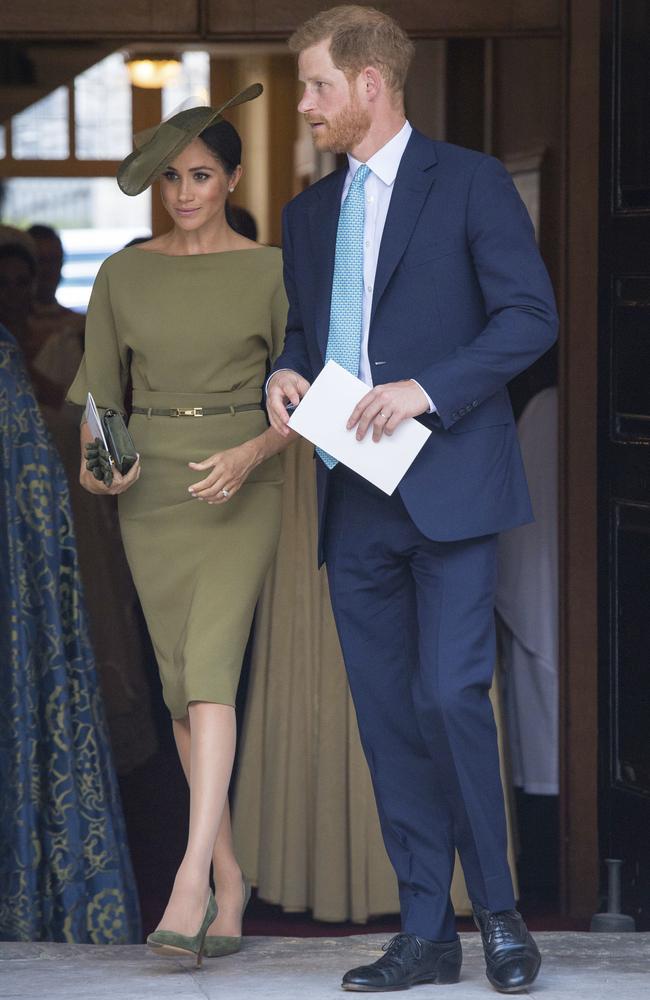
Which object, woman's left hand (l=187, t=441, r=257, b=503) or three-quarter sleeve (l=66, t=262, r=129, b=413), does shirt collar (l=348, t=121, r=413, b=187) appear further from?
three-quarter sleeve (l=66, t=262, r=129, b=413)

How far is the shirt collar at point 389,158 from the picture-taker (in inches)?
125

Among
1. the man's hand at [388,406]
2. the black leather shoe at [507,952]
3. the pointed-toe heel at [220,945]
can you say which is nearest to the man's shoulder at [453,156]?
the man's hand at [388,406]

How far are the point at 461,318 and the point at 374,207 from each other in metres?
0.25

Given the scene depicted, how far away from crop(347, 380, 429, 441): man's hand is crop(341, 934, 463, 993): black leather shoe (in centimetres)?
91

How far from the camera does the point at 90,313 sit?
3.74 meters

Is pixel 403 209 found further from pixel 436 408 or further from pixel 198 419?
pixel 198 419

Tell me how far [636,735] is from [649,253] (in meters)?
1.15

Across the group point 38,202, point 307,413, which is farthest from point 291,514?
point 38,202

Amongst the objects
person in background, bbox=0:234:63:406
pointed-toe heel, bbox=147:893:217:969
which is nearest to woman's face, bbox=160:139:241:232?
pointed-toe heel, bbox=147:893:217:969

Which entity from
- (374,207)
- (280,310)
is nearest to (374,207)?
(374,207)

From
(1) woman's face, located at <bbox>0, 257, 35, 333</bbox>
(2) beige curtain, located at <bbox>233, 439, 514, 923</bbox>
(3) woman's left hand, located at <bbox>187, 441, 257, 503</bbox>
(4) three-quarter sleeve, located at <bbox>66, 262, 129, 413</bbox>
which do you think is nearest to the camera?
(3) woman's left hand, located at <bbox>187, 441, 257, 503</bbox>

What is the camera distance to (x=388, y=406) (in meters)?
3.00

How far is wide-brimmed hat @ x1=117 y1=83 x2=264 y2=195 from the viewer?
3555 millimetres

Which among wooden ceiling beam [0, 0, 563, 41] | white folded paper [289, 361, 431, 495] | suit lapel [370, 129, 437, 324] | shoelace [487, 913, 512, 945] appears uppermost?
wooden ceiling beam [0, 0, 563, 41]
